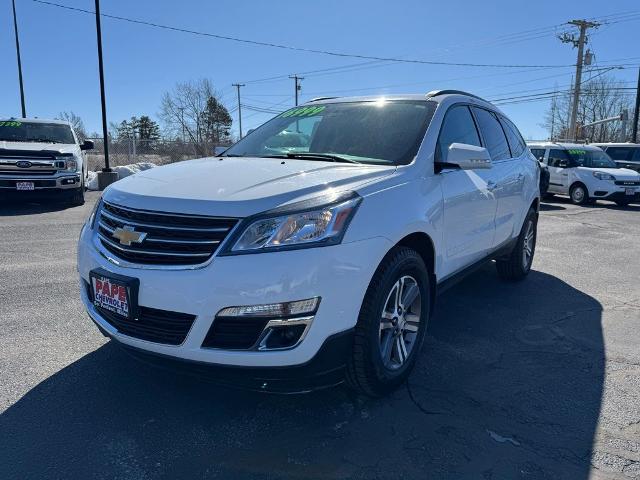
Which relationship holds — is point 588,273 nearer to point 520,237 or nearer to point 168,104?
point 520,237

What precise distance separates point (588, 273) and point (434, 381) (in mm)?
4013

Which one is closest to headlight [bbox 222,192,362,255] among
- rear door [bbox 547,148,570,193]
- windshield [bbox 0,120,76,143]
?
windshield [bbox 0,120,76,143]

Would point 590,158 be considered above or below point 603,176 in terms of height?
above

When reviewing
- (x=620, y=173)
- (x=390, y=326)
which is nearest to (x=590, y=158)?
(x=620, y=173)

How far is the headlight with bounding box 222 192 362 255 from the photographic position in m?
2.39

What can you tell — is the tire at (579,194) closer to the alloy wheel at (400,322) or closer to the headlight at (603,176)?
the headlight at (603,176)

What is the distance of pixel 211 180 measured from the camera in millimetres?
2893

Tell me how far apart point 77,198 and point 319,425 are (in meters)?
10.4

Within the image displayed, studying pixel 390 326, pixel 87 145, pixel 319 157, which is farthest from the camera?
pixel 87 145

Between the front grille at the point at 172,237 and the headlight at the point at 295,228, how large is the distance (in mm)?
93

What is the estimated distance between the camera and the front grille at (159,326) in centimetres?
246

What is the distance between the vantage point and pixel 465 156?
11.0 feet

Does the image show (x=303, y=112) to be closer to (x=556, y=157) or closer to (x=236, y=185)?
(x=236, y=185)

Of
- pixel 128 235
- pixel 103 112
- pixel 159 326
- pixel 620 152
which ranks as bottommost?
pixel 159 326
